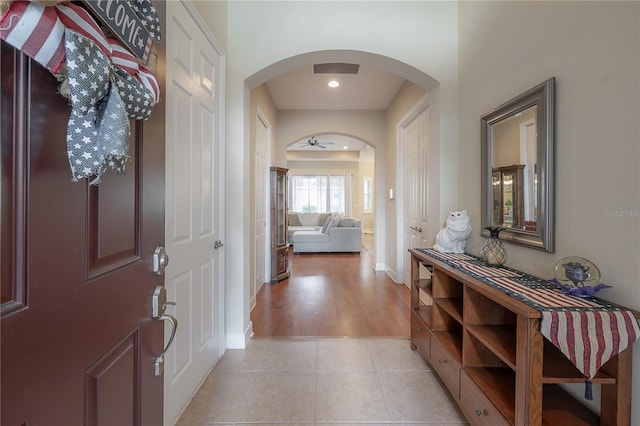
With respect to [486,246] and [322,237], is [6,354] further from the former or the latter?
[322,237]

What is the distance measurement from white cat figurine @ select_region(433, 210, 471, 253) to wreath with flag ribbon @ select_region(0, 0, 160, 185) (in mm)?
2078

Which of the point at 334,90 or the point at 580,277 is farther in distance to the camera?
the point at 334,90

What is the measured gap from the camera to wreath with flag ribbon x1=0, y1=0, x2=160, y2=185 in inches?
18.5

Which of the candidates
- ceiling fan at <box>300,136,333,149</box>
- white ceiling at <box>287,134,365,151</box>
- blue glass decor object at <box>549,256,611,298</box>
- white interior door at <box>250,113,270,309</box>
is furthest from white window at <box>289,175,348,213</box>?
blue glass decor object at <box>549,256,611,298</box>

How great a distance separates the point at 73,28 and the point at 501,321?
2.00 metres

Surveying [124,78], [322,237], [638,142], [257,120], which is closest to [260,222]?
[257,120]

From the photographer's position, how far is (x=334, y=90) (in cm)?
407

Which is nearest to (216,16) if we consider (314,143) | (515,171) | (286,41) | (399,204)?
(286,41)

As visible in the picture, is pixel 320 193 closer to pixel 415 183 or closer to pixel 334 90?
pixel 334 90

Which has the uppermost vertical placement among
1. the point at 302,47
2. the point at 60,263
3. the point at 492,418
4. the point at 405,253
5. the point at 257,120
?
the point at 302,47

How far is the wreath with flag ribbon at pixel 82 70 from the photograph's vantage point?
0.47 m

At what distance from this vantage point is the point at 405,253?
4.09m

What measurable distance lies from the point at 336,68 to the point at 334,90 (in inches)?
26.9

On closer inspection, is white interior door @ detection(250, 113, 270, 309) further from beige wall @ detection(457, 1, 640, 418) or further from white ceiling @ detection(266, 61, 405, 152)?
beige wall @ detection(457, 1, 640, 418)
